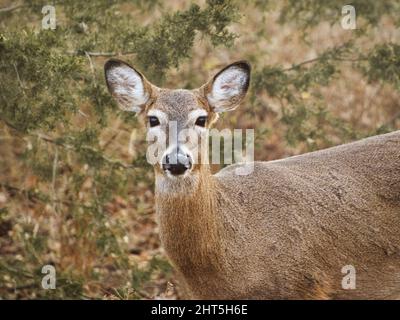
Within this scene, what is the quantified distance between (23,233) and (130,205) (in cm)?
214

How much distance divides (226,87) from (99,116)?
1390 mm

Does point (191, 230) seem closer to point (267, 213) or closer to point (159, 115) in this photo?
point (267, 213)

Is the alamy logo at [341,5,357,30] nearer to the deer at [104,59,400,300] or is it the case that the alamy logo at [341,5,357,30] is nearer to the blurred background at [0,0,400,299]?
the blurred background at [0,0,400,299]

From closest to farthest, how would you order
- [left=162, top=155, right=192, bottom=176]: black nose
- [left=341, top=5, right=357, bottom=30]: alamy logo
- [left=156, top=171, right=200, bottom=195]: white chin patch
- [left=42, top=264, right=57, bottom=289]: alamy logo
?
[left=162, top=155, right=192, bottom=176]: black nose
[left=156, top=171, right=200, bottom=195]: white chin patch
[left=42, top=264, right=57, bottom=289]: alamy logo
[left=341, top=5, right=357, bottom=30]: alamy logo

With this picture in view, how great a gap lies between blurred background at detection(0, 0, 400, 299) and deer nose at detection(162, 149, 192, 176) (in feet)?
4.44

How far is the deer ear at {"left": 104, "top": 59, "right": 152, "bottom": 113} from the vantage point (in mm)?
6027

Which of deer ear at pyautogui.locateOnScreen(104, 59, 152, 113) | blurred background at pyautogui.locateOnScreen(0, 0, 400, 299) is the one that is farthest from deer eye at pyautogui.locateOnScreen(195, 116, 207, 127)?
blurred background at pyautogui.locateOnScreen(0, 0, 400, 299)

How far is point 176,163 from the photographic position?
17.3 feet

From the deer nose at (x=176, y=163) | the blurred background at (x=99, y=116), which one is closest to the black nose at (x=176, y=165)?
the deer nose at (x=176, y=163)

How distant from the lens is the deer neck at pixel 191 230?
18.8 ft

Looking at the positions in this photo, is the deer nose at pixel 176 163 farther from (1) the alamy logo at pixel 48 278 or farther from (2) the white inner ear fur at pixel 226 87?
(1) the alamy logo at pixel 48 278

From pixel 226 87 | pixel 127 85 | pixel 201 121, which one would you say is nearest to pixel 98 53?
pixel 127 85
